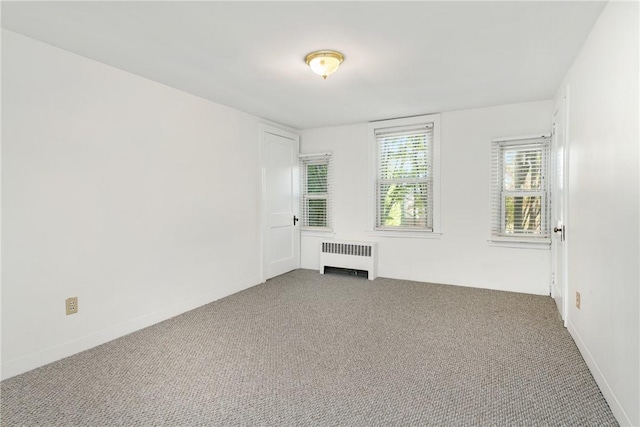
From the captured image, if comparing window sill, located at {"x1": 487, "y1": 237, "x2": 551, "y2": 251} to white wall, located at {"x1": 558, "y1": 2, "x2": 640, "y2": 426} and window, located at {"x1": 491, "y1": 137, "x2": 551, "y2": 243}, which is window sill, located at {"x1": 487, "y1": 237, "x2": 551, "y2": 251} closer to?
window, located at {"x1": 491, "y1": 137, "x2": 551, "y2": 243}

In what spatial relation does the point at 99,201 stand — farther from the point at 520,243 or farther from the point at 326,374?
the point at 520,243

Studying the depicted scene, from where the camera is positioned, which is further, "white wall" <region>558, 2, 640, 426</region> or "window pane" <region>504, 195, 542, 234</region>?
"window pane" <region>504, 195, 542, 234</region>

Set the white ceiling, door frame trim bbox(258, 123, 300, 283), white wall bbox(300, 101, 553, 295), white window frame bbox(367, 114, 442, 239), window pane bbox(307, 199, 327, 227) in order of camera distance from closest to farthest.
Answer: the white ceiling
white wall bbox(300, 101, 553, 295)
white window frame bbox(367, 114, 442, 239)
door frame trim bbox(258, 123, 300, 283)
window pane bbox(307, 199, 327, 227)

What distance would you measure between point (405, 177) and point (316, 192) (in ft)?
4.67

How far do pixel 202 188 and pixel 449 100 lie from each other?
295 cm

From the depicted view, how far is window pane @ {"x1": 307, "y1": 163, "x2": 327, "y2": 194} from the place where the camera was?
5.31 m

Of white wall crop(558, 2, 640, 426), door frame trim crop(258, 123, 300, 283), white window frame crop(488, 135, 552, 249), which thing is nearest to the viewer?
white wall crop(558, 2, 640, 426)

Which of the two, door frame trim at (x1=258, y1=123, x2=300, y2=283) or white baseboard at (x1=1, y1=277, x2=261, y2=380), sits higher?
door frame trim at (x1=258, y1=123, x2=300, y2=283)

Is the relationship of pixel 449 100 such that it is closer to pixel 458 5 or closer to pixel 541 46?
pixel 541 46

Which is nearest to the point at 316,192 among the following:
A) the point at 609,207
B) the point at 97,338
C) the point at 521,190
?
the point at 521,190

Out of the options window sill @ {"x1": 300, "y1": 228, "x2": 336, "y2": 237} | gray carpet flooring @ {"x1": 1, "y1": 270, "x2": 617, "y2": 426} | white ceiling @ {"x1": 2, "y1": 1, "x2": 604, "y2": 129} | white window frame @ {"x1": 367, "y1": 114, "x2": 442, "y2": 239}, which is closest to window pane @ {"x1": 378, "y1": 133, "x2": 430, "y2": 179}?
white window frame @ {"x1": 367, "y1": 114, "x2": 442, "y2": 239}

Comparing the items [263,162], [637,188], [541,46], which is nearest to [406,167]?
[263,162]

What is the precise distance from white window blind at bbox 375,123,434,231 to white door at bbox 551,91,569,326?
54.1 inches

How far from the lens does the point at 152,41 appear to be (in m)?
2.40
